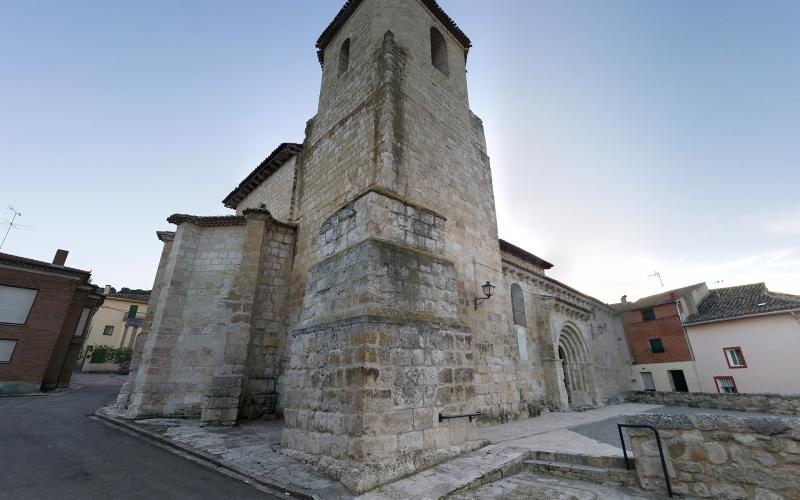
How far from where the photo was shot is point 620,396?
1652 cm

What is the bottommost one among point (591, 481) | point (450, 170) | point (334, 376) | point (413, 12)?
point (591, 481)

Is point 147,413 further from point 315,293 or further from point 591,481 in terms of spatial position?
point 591,481

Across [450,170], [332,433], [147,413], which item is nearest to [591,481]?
[332,433]

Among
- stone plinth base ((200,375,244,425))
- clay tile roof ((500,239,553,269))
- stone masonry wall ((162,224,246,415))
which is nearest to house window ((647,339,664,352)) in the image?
clay tile roof ((500,239,553,269))

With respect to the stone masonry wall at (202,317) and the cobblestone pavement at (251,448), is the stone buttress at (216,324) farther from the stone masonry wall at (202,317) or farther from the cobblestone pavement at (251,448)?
the cobblestone pavement at (251,448)

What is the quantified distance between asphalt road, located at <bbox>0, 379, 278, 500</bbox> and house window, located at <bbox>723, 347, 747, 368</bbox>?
25.1m

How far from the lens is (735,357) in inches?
709

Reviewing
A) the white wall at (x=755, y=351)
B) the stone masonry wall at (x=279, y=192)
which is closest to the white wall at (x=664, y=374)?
the white wall at (x=755, y=351)

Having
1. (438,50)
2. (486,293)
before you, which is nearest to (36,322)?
(486,293)

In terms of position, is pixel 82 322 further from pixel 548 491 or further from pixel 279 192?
pixel 548 491

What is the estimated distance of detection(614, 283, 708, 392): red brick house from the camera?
65.2 feet

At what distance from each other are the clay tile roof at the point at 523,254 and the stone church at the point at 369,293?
6.30 feet

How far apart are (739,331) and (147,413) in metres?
27.2

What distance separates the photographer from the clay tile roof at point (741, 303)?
55.4ft
